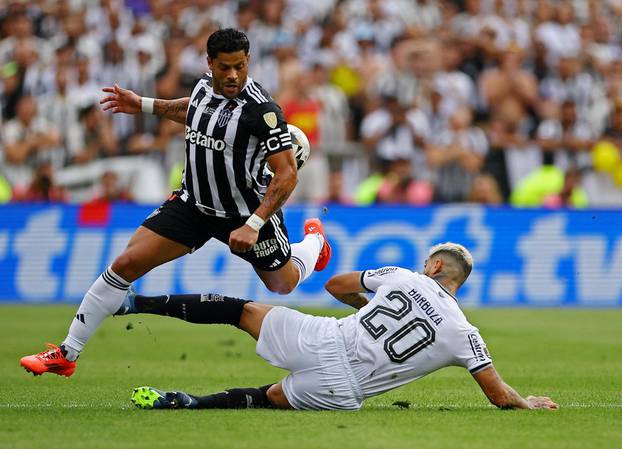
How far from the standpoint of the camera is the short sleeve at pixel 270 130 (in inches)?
325

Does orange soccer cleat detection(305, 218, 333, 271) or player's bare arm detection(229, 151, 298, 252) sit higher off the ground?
player's bare arm detection(229, 151, 298, 252)

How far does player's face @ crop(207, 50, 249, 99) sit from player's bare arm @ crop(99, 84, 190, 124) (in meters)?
0.74

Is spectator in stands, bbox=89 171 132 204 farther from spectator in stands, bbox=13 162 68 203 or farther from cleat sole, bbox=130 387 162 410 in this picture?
cleat sole, bbox=130 387 162 410

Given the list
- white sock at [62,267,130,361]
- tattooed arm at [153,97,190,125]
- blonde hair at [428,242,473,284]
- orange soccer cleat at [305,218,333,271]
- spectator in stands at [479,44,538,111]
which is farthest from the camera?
spectator in stands at [479,44,538,111]

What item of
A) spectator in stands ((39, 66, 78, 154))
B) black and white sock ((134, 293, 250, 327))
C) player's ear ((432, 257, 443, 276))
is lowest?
black and white sock ((134, 293, 250, 327))

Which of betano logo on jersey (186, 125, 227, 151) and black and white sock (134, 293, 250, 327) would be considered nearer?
black and white sock (134, 293, 250, 327)

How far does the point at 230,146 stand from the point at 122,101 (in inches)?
50.6

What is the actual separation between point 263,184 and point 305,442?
287cm

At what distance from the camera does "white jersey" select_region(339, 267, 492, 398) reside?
24.1ft

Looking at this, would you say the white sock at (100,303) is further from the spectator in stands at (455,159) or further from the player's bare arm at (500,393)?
the spectator in stands at (455,159)

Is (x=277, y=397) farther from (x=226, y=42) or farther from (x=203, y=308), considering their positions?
(x=226, y=42)

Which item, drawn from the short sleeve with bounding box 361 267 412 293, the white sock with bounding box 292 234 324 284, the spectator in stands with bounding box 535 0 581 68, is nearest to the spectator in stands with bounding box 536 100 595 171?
the spectator in stands with bounding box 535 0 581 68

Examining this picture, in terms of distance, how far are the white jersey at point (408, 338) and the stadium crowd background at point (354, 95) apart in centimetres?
1055

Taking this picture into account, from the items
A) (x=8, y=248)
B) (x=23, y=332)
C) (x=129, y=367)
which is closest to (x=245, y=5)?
(x=8, y=248)
